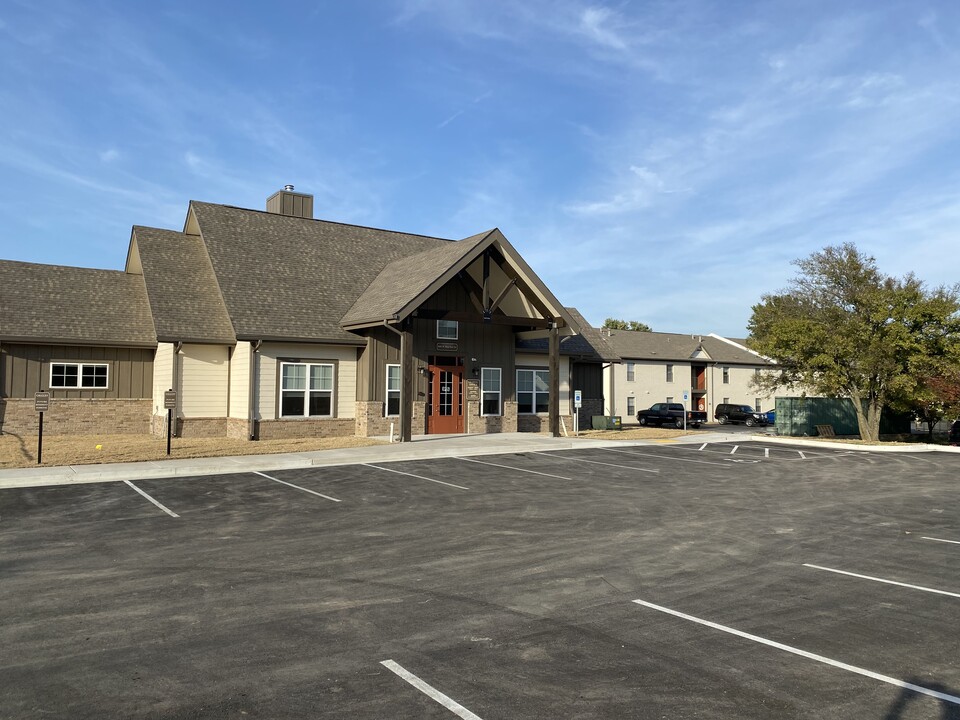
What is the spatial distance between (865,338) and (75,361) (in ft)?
102

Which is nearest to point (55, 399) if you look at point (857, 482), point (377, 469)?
point (377, 469)

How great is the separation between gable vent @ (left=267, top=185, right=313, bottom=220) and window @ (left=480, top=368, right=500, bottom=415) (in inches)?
491

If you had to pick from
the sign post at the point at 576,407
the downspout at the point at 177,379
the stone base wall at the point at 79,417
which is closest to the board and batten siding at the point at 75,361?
the stone base wall at the point at 79,417

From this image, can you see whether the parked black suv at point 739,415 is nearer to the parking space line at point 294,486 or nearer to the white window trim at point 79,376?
the parking space line at point 294,486

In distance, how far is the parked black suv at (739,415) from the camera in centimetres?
4666

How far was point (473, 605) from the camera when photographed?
709 centimetres

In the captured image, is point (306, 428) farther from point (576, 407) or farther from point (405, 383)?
point (576, 407)

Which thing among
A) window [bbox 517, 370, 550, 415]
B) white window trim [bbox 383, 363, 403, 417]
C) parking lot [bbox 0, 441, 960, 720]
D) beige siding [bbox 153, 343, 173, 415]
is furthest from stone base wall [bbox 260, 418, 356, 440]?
parking lot [bbox 0, 441, 960, 720]

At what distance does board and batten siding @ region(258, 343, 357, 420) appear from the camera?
24.8m

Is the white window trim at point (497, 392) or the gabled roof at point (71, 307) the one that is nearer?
the gabled roof at point (71, 307)

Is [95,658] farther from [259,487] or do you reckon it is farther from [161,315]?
[161,315]

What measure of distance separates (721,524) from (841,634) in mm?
5244

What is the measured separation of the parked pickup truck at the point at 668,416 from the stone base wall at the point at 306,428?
2319 centimetres

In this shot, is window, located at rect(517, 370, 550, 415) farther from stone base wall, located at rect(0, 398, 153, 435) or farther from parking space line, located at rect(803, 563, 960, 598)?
parking space line, located at rect(803, 563, 960, 598)
